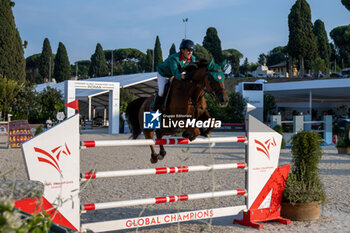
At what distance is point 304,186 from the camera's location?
4.71 metres

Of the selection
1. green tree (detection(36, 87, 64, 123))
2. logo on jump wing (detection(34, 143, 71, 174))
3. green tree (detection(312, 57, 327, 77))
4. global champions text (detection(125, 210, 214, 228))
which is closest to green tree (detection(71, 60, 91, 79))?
green tree (detection(312, 57, 327, 77))

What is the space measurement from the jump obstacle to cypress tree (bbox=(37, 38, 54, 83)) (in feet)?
177

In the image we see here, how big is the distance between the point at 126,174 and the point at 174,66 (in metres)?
1.12

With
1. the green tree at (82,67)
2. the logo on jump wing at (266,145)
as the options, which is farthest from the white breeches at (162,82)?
the green tree at (82,67)

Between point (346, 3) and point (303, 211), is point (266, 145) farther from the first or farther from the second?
point (346, 3)

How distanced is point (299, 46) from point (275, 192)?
142 ft

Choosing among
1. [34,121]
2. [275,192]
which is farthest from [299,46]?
[275,192]

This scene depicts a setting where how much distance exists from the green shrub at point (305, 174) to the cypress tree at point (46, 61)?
53902mm

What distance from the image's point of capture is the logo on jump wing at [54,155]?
3.15 metres

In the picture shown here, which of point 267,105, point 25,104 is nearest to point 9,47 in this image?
point 25,104

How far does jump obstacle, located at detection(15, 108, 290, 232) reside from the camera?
10.3 feet

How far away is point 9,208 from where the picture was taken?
0.90 meters

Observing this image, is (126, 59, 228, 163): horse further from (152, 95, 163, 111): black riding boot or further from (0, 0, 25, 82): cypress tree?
(0, 0, 25, 82): cypress tree

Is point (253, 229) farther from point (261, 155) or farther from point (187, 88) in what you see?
point (187, 88)
